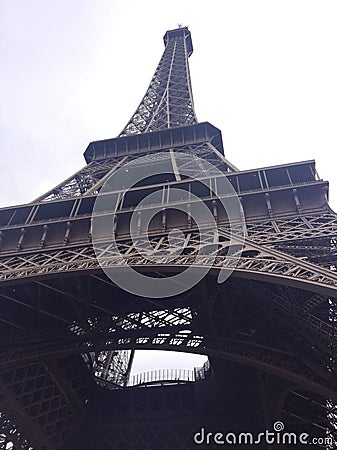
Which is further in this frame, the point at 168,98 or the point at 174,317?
the point at 168,98

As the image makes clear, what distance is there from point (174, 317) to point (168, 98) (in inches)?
913

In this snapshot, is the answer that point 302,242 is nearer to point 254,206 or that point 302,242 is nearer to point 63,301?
point 254,206

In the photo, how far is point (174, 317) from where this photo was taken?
16234 mm

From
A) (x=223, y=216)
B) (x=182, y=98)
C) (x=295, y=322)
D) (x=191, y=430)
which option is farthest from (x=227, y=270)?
(x=182, y=98)

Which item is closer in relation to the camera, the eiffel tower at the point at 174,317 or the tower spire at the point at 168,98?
the eiffel tower at the point at 174,317

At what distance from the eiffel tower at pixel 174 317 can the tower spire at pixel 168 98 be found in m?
7.69

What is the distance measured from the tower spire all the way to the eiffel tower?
25.2 feet

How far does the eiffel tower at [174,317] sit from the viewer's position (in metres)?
12.6

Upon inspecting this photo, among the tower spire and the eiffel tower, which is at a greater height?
the tower spire

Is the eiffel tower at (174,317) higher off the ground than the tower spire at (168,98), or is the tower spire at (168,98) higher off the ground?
the tower spire at (168,98)

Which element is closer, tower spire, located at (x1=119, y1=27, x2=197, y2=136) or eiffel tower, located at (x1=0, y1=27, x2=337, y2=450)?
eiffel tower, located at (x1=0, y1=27, x2=337, y2=450)

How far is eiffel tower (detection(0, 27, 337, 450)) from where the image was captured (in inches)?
496

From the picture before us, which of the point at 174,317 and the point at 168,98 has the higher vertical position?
the point at 168,98

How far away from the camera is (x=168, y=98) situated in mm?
35781
